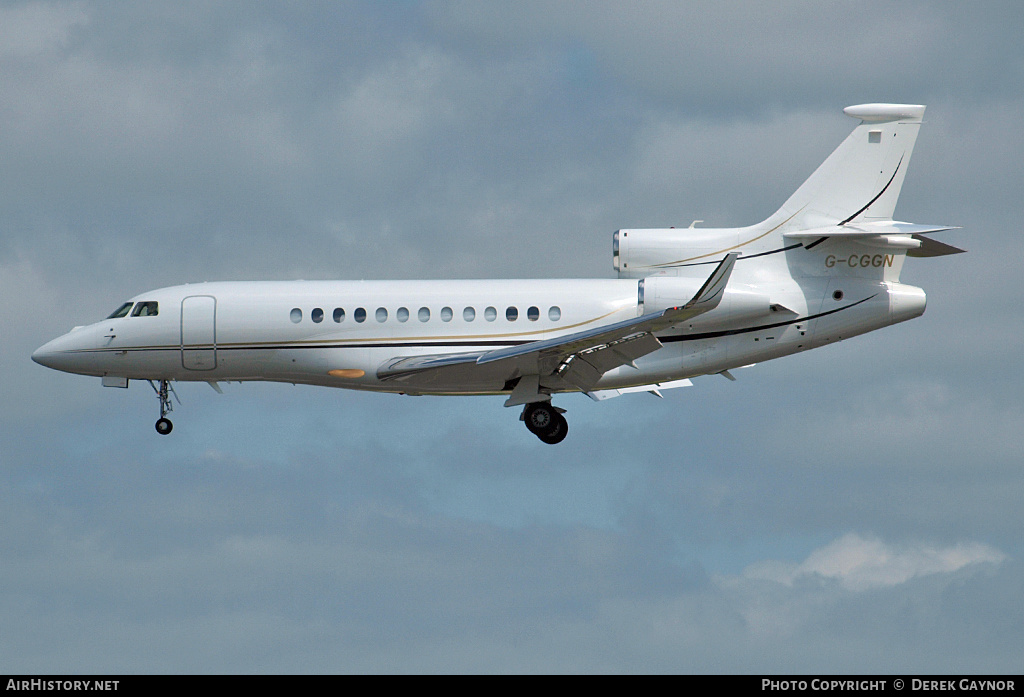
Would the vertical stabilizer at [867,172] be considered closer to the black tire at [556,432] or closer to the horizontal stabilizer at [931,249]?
the horizontal stabilizer at [931,249]

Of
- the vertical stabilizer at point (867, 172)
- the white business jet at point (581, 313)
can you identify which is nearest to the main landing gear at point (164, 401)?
the white business jet at point (581, 313)

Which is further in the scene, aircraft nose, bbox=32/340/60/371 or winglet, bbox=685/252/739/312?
aircraft nose, bbox=32/340/60/371

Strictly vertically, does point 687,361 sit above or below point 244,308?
below

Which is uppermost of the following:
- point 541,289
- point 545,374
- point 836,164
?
point 836,164

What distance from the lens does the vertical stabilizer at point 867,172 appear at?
33656 millimetres

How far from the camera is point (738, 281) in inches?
1323

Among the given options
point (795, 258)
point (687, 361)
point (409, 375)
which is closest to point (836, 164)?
point (795, 258)

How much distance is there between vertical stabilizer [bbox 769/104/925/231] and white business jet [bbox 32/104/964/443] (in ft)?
0.11

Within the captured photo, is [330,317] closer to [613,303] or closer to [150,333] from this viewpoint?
[150,333]

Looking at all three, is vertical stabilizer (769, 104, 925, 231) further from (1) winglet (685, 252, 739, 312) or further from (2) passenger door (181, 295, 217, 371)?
(2) passenger door (181, 295, 217, 371)

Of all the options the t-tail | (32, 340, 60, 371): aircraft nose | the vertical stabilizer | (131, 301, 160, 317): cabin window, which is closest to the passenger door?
(131, 301, 160, 317): cabin window

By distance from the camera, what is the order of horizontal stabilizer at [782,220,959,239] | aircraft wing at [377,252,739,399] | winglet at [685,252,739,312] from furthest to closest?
horizontal stabilizer at [782,220,959,239] → aircraft wing at [377,252,739,399] → winglet at [685,252,739,312]

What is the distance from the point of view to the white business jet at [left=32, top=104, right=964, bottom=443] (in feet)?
108

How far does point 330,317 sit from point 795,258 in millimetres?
10950
